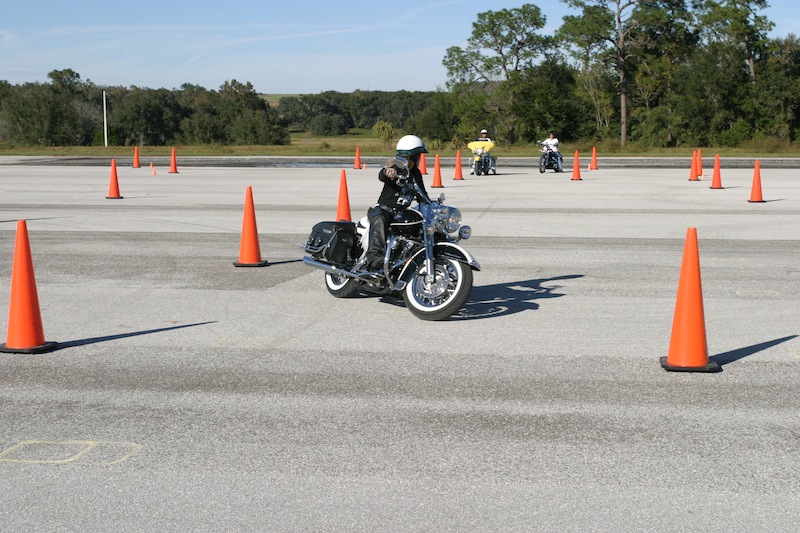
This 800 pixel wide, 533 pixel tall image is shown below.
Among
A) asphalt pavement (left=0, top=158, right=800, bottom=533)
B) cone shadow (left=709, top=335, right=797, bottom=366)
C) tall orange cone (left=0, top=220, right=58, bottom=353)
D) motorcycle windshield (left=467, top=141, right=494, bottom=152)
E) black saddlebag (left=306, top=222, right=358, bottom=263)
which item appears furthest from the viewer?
motorcycle windshield (left=467, top=141, right=494, bottom=152)

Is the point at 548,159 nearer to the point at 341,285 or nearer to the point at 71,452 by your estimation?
the point at 341,285

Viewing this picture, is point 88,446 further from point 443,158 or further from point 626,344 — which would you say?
point 443,158

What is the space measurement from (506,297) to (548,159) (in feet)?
78.3

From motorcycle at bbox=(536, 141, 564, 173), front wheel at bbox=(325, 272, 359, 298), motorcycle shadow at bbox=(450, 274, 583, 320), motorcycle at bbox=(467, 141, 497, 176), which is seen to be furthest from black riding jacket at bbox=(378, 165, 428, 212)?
motorcycle at bbox=(536, 141, 564, 173)

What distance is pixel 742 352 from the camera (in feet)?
25.7

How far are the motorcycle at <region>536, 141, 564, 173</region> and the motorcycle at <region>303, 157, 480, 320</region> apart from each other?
77.7ft

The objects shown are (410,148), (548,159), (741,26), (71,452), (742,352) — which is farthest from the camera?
(741,26)

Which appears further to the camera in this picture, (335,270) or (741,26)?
(741,26)

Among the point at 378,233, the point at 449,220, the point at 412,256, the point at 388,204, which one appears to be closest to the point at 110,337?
the point at 378,233

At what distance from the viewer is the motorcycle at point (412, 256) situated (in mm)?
8992

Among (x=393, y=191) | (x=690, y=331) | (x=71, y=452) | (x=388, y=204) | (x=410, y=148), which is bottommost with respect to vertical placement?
(x=71, y=452)

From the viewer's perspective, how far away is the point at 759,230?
16.4 meters

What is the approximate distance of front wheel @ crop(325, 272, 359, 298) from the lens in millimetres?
10195

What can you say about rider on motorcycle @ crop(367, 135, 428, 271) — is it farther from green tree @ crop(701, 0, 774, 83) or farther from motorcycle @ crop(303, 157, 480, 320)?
green tree @ crop(701, 0, 774, 83)
